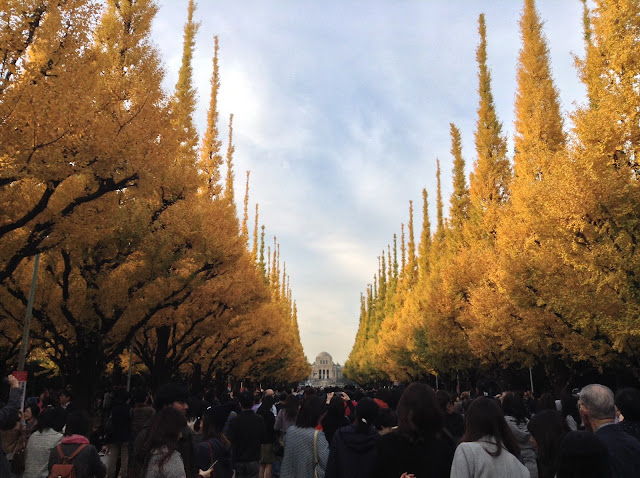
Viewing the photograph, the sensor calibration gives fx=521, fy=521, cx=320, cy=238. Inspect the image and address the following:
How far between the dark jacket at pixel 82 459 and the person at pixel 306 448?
5.61 ft

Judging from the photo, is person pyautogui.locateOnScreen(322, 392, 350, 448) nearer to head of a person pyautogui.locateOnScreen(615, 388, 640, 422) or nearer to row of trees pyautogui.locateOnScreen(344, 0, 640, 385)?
head of a person pyautogui.locateOnScreen(615, 388, 640, 422)

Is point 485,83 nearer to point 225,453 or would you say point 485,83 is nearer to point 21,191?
point 21,191

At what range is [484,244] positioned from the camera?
2375 centimetres

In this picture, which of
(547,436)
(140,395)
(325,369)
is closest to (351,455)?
(547,436)

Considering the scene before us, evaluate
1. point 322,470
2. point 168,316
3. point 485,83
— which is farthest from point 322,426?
point 485,83

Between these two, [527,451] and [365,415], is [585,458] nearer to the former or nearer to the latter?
[365,415]

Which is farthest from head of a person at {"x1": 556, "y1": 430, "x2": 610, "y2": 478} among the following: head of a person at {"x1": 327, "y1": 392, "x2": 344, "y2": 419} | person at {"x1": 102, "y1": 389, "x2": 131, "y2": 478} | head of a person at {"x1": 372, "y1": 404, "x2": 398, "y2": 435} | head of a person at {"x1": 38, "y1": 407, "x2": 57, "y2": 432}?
person at {"x1": 102, "y1": 389, "x2": 131, "y2": 478}

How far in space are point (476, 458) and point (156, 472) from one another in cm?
215

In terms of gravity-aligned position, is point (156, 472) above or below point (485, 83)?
below

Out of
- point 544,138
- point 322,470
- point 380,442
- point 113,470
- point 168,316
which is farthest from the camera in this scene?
point 544,138

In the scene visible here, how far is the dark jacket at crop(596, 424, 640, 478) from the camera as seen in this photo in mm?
3297

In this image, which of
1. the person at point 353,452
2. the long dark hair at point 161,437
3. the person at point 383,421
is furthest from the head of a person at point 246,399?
the long dark hair at point 161,437

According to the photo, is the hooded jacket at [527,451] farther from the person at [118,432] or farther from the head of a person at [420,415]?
the person at [118,432]

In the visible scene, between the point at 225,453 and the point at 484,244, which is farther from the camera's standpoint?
the point at 484,244
